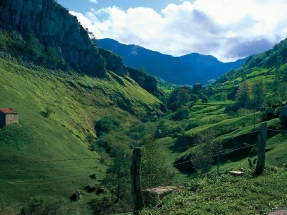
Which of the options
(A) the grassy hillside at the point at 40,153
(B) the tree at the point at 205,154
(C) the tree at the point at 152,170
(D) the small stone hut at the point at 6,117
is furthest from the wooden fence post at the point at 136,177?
(D) the small stone hut at the point at 6,117

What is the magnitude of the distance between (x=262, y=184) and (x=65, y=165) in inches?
3237

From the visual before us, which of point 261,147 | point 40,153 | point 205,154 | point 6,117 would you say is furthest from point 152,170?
point 6,117

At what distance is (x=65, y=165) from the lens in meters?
98.4

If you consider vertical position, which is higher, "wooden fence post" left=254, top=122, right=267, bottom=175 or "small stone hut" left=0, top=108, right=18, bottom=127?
"small stone hut" left=0, top=108, right=18, bottom=127

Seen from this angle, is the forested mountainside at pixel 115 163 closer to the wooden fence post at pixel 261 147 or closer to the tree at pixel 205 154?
the wooden fence post at pixel 261 147

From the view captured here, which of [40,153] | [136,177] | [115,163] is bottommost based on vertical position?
[115,163]

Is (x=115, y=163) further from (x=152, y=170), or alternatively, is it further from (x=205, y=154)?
(x=205, y=154)

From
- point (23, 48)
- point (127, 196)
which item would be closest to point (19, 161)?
point (127, 196)

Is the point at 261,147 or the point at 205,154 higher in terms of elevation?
the point at 261,147

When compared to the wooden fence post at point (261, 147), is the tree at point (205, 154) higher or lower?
lower

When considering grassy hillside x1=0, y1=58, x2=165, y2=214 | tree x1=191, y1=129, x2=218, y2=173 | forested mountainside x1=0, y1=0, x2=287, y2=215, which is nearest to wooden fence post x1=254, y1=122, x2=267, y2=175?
forested mountainside x1=0, y1=0, x2=287, y2=215

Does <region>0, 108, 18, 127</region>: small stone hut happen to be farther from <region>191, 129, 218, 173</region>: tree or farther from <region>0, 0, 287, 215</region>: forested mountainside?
<region>191, 129, 218, 173</region>: tree

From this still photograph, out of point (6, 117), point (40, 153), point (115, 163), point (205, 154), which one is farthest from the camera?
point (6, 117)

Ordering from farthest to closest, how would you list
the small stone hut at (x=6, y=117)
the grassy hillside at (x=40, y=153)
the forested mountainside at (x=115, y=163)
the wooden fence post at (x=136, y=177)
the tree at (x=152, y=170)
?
the small stone hut at (x=6, y=117)
the grassy hillside at (x=40, y=153)
the tree at (x=152, y=170)
the forested mountainside at (x=115, y=163)
the wooden fence post at (x=136, y=177)
